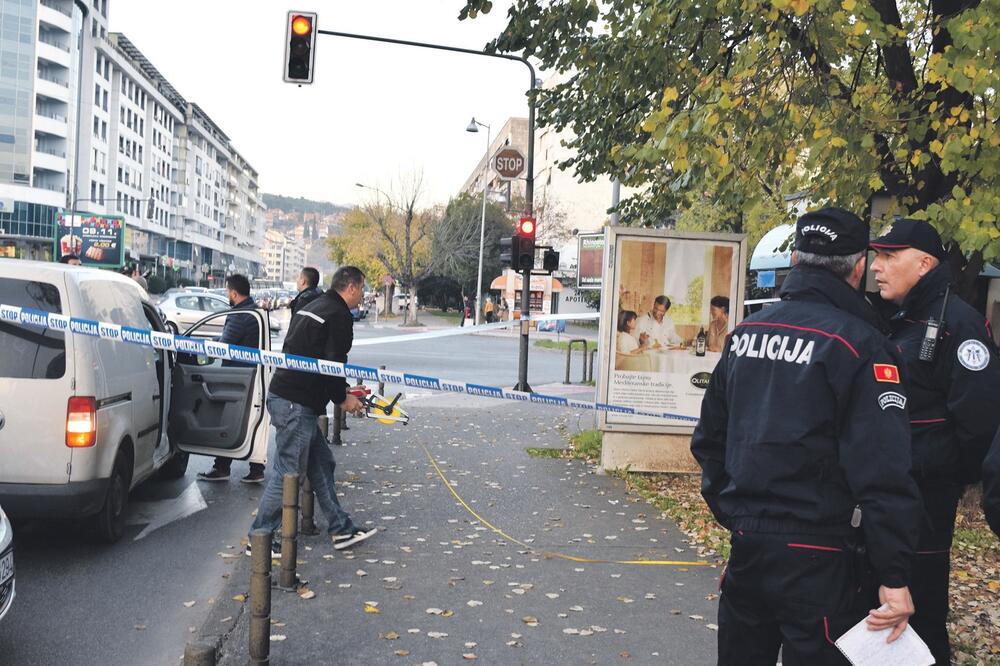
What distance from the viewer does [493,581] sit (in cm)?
601

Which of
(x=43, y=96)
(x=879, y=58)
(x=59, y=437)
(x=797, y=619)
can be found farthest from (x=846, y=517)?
(x=43, y=96)

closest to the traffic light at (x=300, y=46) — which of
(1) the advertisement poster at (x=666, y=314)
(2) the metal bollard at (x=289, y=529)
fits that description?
(1) the advertisement poster at (x=666, y=314)

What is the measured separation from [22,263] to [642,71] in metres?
6.03

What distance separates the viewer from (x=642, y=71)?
935 centimetres

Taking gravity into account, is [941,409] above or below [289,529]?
above

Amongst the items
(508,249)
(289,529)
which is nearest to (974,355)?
(289,529)

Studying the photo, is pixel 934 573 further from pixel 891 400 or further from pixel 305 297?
pixel 305 297

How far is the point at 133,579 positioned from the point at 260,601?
7.14 ft

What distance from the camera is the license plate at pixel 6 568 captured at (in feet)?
14.1

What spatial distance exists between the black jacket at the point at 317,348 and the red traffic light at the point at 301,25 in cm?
764

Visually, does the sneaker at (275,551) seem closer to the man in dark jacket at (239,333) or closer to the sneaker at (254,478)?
the man in dark jacket at (239,333)

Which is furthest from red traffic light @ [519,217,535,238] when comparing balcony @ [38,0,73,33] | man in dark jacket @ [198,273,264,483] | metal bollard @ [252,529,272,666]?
balcony @ [38,0,73,33]

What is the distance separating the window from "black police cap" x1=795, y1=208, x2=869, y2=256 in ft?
15.6

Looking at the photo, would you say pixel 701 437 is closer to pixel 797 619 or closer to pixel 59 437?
pixel 797 619
